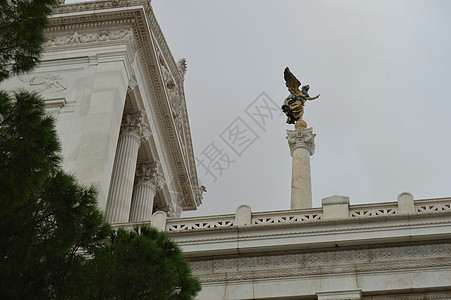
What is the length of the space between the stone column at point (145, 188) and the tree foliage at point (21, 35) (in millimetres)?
21318

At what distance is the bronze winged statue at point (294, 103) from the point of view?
103ft

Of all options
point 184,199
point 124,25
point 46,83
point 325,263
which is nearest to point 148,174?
point 184,199

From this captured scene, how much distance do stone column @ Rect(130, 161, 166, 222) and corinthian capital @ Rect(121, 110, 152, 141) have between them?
2553 millimetres

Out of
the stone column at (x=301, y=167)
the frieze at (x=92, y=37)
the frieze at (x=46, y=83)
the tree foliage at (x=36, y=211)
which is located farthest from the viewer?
the frieze at (x=92, y=37)

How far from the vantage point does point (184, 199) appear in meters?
42.7

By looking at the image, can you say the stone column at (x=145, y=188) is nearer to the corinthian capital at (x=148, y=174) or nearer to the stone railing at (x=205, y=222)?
the corinthian capital at (x=148, y=174)

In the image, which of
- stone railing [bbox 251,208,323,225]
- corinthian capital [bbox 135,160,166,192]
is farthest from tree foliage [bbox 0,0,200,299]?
corinthian capital [bbox 135,160,166,192]

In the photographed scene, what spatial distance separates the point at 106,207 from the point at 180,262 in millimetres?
15293

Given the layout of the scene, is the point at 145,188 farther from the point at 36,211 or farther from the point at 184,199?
the point at 36,211

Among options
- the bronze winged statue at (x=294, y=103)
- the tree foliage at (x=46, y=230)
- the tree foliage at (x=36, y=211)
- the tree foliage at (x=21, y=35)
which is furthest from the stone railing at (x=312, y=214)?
the bronze winged statue at (x=294, y=103)

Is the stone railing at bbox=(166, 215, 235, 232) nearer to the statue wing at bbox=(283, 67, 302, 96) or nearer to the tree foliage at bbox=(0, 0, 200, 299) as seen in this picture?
the tree foliage at bbox=(0, 0, 200, 299)

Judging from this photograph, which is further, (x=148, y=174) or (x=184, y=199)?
(x=184, y=199)

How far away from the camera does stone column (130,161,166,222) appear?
3541cm

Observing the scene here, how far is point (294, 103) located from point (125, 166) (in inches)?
306
